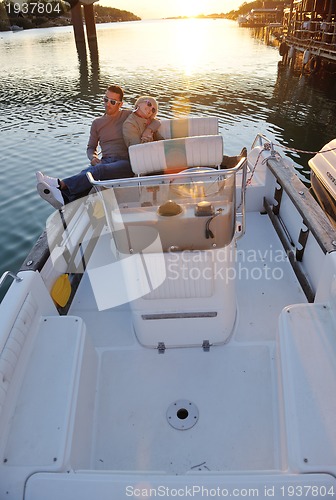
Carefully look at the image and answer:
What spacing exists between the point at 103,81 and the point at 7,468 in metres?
23.2

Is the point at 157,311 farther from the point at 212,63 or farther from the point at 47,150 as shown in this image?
the point at 212,63

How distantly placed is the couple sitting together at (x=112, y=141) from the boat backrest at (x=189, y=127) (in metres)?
0.14

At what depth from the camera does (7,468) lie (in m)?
1.94

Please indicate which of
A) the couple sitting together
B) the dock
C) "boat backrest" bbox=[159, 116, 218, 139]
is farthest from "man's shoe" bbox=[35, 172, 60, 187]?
the dock

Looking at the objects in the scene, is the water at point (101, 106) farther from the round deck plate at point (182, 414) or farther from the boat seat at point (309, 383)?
the boat seat at point (309, 383)

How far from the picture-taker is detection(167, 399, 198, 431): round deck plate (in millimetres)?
2510

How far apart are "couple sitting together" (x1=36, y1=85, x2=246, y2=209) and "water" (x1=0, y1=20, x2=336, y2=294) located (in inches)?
96.1

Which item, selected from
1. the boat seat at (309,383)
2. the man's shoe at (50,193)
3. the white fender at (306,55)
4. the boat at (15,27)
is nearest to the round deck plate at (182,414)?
the boat seat at (309,383)

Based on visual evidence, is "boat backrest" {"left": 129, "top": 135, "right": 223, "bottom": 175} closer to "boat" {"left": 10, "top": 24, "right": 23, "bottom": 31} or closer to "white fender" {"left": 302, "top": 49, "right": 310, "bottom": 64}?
"white fender" {"left": 302, "top": 49, "right": 310, "bottom": 64}

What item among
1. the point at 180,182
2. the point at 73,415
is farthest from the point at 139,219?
the point at 73,415

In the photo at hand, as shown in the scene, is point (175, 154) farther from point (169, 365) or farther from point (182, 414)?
point (182, 414)

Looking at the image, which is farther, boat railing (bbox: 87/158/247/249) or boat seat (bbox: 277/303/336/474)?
boat railing (bbox: 87/158/247/249)

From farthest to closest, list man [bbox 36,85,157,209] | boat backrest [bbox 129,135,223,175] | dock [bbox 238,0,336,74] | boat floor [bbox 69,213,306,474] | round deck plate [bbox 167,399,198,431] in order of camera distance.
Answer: dock [bbox 238,0,336,74], man [bbox 36,85,157,209], boat backrest [bbox 129,135,223,175], round deck plate [bbox 167,399,198,431], boat floor [bbox 69,213,306,474]

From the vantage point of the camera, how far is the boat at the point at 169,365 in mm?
1912
